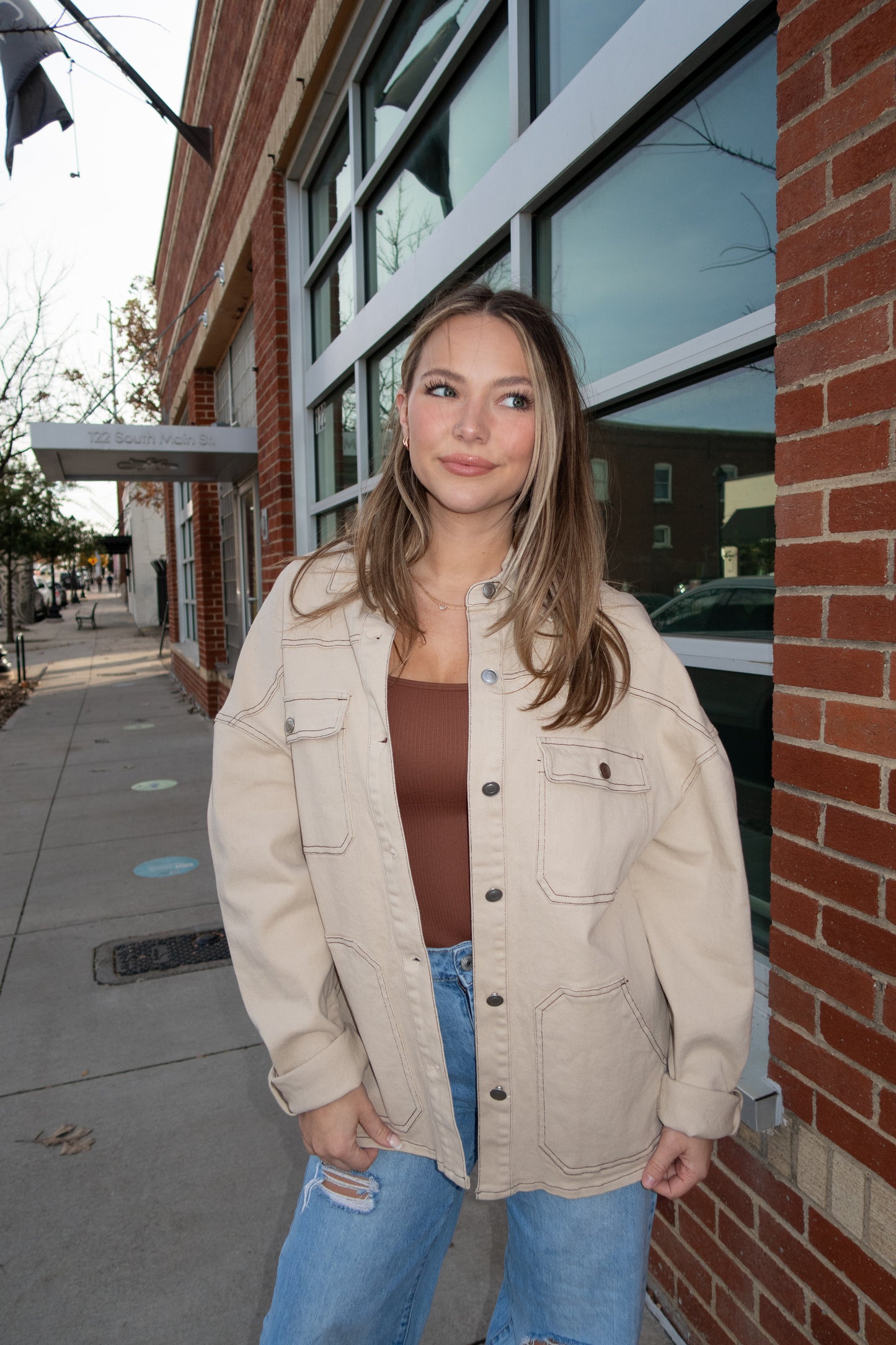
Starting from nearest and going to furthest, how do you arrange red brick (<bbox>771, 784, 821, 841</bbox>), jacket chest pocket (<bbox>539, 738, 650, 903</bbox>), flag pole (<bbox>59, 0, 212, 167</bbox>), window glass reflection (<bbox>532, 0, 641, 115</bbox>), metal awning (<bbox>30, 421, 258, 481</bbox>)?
jacket chest pocket (<bbox>539, 738, 650, 903</bbox>) < red brick (<bbox>771, 784, 821, 841</bbox>) < window glass reflection (<bbox>532, 0, 641, 115</bbox>) < flag pole (<bbox>59, 0, 212, 167</bbox>) < metal awning (<bbox>30, 421, 258, 481</bbox>)

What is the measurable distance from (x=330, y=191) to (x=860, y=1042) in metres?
5.84

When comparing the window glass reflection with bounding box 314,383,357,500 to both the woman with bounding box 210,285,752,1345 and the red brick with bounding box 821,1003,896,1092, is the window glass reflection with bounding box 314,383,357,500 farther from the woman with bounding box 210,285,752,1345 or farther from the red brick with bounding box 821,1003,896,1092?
the red brick with bounding box 821,1003,896,1092

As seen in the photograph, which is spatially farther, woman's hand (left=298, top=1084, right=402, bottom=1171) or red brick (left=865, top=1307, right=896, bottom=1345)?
red brick (left=865, top=1307, right=896, bottom=1345)

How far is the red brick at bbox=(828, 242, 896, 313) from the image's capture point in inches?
60.0

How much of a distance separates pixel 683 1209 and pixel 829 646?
1.51 m

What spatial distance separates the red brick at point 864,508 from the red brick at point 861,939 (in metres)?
0.70

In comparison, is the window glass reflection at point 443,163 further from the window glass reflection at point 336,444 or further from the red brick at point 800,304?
the red brick at point 800,304

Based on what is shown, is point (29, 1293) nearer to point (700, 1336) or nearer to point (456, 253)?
point (700, 1336)

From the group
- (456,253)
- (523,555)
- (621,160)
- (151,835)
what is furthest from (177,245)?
(523,555)

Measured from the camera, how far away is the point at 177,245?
12703 millimetres

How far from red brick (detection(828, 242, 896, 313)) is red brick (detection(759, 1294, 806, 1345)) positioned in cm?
201

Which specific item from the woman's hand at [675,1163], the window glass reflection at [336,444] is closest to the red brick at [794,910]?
the woman's hand at [675,1163]

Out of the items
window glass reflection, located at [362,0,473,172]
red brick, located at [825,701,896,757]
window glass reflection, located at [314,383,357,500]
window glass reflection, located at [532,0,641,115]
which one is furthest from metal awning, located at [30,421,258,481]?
red brick, located at [825,701,896,757]

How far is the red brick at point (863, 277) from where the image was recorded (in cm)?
152
